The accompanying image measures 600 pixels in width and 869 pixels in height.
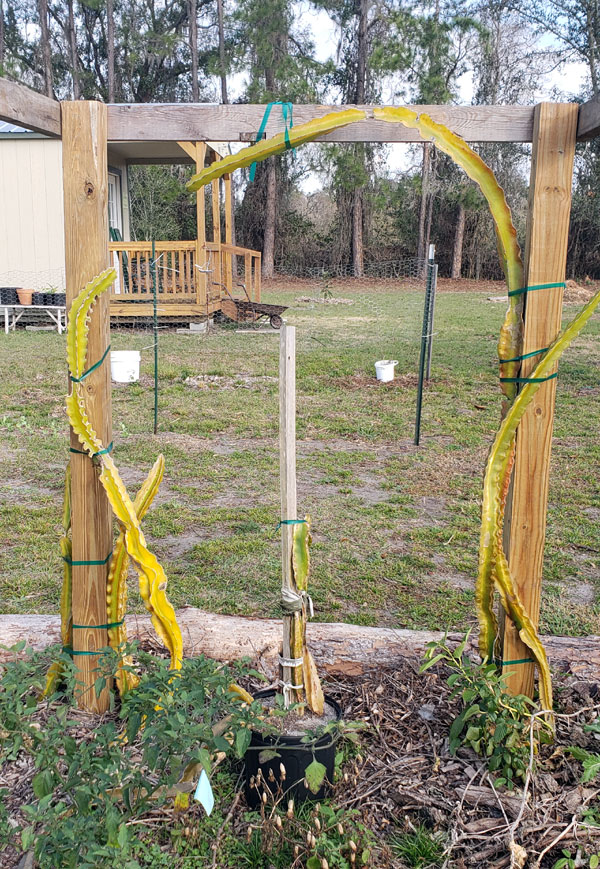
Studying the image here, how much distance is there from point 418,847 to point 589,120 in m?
2.03

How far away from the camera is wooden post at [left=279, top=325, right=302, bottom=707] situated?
2.19m

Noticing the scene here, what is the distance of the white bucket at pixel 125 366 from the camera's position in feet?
27.1

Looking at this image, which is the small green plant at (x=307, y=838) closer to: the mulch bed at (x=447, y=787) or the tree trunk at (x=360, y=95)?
the mulch bed at (x=447, y=787)

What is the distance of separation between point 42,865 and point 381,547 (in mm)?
2930

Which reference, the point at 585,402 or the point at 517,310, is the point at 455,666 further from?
the point at 585,402

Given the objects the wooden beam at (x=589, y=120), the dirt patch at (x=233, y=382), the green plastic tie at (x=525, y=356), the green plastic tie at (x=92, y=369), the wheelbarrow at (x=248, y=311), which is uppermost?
the wooden beam at (x=589, y=120)

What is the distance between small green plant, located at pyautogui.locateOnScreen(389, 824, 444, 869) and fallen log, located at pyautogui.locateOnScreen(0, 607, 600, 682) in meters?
0.71

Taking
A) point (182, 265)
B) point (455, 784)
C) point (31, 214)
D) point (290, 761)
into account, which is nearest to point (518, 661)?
point (455, 784)

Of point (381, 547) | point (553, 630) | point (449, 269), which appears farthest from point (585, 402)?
point (449, 269)

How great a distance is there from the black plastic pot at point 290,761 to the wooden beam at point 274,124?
178 centimetres

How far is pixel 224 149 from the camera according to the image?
13.8 metres

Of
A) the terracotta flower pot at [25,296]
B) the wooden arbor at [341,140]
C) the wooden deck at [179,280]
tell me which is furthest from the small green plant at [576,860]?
the terracotta flower pot at [25,296]

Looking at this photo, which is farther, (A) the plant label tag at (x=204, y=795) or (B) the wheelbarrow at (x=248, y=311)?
(B) the wheelbarrow at (x=248, y=311)

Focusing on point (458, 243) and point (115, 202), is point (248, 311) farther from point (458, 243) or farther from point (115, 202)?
point (458, 243)
